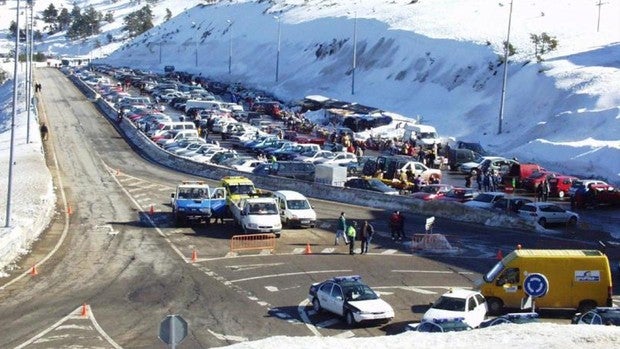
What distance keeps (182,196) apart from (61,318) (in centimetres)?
1547

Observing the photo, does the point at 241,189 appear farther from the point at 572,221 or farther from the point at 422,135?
the point at 422,135

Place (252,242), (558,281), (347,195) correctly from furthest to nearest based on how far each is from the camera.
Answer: (347,195), (252,242), (558,281)

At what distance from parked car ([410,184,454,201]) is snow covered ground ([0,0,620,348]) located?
11.4m

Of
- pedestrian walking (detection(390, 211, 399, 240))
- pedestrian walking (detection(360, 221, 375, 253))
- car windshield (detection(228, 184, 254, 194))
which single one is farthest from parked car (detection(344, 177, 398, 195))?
pedestrian walking (detection(360, 221, 375, 253))

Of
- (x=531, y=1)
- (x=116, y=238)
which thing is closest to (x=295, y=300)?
(x=116, y=238)

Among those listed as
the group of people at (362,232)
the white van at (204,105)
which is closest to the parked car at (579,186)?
the group of people at (362,232)

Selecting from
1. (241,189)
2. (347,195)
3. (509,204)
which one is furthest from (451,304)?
(347,195)

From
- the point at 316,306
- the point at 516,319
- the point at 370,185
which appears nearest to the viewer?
the point at 516,319

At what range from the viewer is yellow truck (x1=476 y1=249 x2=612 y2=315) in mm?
25688

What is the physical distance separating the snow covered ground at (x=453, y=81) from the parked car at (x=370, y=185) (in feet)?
43.0

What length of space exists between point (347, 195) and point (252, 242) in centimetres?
1148

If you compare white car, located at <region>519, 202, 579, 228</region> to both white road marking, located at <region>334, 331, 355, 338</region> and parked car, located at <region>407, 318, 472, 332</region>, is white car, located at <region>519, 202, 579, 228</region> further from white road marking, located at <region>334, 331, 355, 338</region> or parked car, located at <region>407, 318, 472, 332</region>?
parked car, located at <region>407, 318, 472, 332</region>

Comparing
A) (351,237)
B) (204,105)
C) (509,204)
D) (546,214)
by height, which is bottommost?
(351,237)

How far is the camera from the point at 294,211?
131ft
